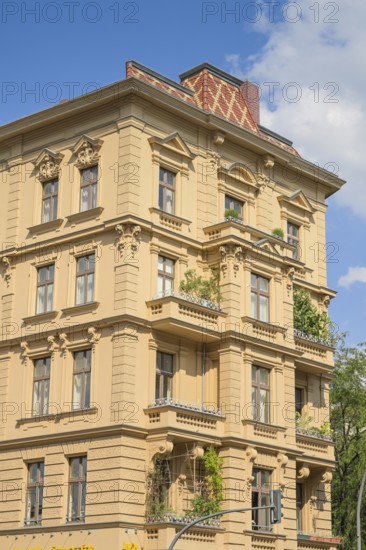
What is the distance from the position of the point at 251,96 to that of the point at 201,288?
43.3 feet

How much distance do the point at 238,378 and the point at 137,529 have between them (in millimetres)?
7792

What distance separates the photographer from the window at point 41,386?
42.6 meters

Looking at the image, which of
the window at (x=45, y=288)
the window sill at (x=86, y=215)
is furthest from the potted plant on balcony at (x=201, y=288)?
the window at (x=45, y=288)

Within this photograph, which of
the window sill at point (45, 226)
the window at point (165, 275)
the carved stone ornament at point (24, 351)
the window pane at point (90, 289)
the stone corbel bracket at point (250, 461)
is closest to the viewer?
the stone corbel bracket at point (250, 461)

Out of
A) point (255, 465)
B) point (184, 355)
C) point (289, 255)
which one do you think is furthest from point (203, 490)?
point (289, 255)

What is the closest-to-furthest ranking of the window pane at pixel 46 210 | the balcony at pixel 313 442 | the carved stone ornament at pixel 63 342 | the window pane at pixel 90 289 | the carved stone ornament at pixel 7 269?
the carved stone ornament at pixel 63 342 < the window pane at pixel 90 289 < the window pane at pixel 46 210 < the carved stone ornament at pixel 7 269 < the balcony at pixel 313 442

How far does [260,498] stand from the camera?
141 feet

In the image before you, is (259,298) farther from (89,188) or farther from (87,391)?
(87,391)

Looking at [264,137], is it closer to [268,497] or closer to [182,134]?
[182,134]

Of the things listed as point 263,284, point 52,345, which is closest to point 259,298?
point 263,284

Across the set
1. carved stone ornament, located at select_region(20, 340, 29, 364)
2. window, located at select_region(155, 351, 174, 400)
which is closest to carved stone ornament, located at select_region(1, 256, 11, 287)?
carved stone ornament, located at select_region(20, 340, 29, 364)

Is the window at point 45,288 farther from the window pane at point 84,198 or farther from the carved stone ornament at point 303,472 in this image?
the carved stone ornament at point 303,472

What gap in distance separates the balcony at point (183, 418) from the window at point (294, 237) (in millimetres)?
11449

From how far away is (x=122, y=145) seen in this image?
42.9 metres
